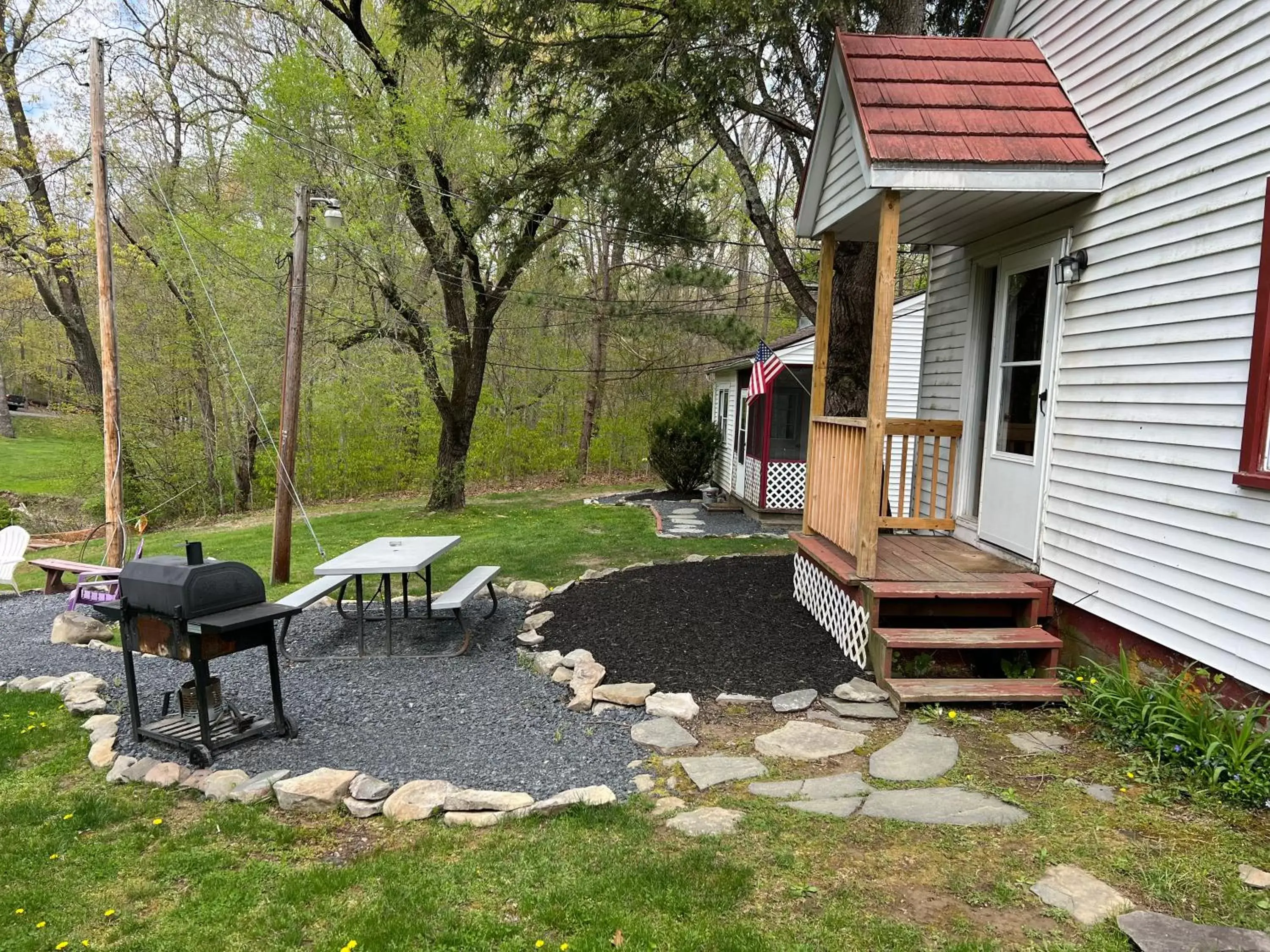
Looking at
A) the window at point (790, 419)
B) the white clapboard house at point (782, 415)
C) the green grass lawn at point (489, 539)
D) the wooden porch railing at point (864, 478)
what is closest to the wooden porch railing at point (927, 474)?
the wooden porch railing at point (864, 478)

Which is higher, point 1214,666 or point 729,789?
point 1214,666

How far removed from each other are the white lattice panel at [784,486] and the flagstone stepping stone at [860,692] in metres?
7.78

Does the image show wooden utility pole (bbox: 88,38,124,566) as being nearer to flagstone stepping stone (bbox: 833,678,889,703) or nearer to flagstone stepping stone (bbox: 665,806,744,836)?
flagstone stepping stone (bbox: 665,806,744,836)

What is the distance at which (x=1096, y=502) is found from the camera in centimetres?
413

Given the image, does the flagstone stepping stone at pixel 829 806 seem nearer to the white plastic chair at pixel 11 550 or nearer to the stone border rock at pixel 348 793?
the stone border rock at pixel 348 793

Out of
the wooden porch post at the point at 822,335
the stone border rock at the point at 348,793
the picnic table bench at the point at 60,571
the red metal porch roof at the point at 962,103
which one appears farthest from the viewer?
the picnic table bench at the point at 60,571

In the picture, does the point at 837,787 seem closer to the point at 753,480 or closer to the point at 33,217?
the point at 753,480

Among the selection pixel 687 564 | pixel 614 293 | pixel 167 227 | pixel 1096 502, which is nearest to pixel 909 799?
pixel 1096 502

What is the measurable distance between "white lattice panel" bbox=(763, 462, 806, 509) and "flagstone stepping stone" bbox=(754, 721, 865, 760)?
8275 millimetres

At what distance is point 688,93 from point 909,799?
19.7 feet

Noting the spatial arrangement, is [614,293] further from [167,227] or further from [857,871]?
[857,871]

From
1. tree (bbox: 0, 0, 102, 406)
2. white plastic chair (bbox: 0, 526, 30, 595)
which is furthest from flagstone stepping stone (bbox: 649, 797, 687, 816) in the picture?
tree (bbox: 0, 0, 102, 406)

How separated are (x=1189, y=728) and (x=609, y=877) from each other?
2557mm

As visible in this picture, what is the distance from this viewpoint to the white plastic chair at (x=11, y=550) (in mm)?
7547
